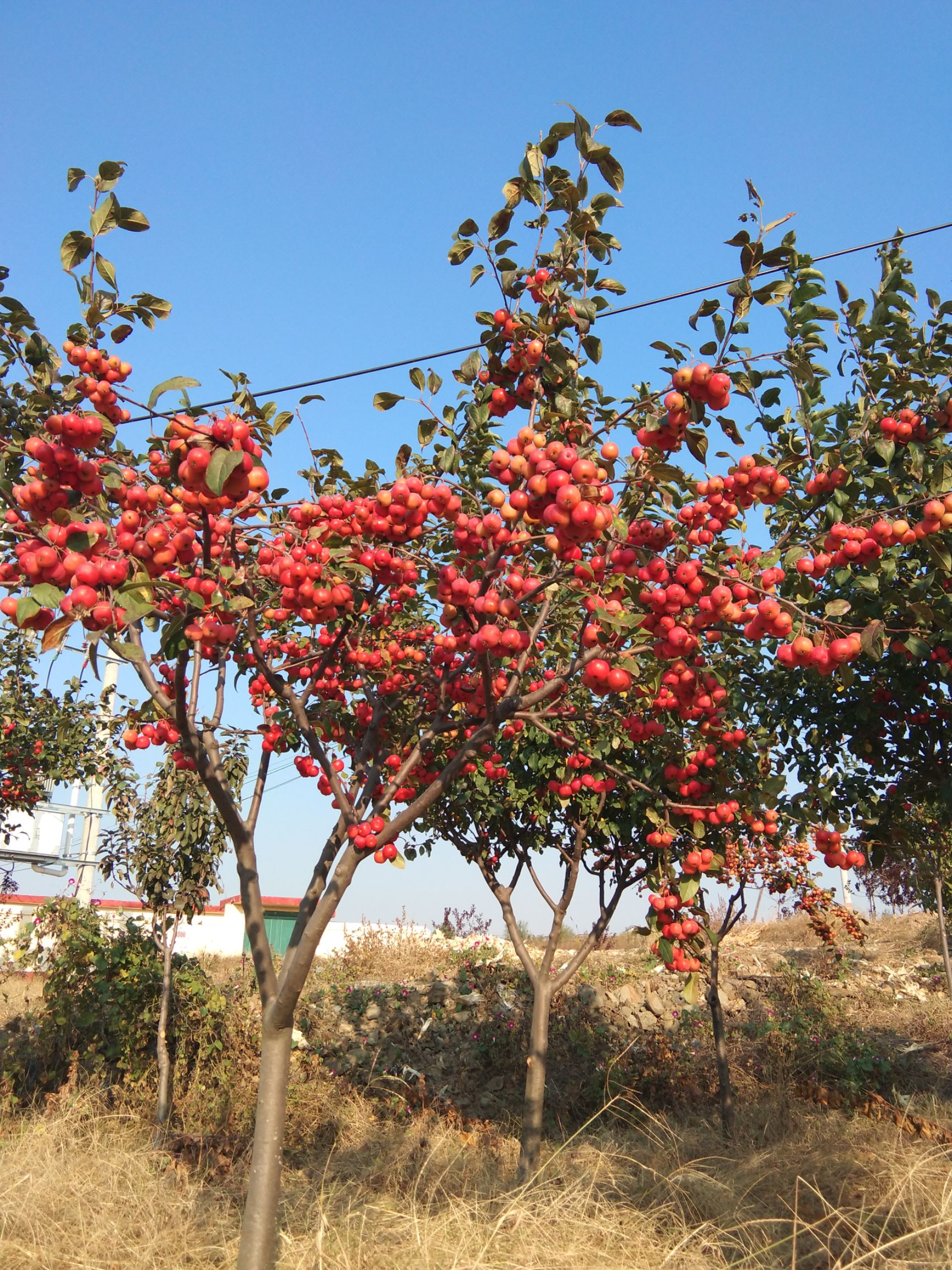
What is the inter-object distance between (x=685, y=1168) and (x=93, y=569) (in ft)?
14.2

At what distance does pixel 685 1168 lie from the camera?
4383 mm

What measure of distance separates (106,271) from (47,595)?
1340 millimetres

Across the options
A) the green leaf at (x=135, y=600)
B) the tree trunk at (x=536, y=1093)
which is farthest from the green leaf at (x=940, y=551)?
the tree trunk at (x=536, y=1093)

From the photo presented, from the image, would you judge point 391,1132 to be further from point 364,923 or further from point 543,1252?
point 364,923

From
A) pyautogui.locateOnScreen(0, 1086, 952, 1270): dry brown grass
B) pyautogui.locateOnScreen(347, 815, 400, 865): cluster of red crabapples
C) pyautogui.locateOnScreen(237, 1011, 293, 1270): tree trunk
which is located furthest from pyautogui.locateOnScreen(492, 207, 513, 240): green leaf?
pyautogui.locateOnScreen(0, 1086, 952, 1270): dry brown grass

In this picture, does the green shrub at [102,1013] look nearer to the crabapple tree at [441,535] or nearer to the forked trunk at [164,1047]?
the forked trunk at [164,1047]

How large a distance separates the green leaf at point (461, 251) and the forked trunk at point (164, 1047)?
608 cm

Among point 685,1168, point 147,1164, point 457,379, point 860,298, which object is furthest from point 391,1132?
point 860,298

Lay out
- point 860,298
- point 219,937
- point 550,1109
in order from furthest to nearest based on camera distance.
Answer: point 219,937 → point 550,1109 → point 860,298

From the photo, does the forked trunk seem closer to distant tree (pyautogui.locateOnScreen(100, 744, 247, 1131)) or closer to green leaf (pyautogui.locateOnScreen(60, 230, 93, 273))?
distant tree (pyautogui.locateOnScreen(100, 744, 247, 1131))

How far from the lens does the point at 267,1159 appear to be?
2604 mm

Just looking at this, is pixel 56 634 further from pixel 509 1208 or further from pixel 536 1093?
pixel 536 1093

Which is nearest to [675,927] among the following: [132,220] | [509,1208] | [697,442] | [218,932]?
[509,1208]

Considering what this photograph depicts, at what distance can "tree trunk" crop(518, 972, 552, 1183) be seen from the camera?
491 centimetres
